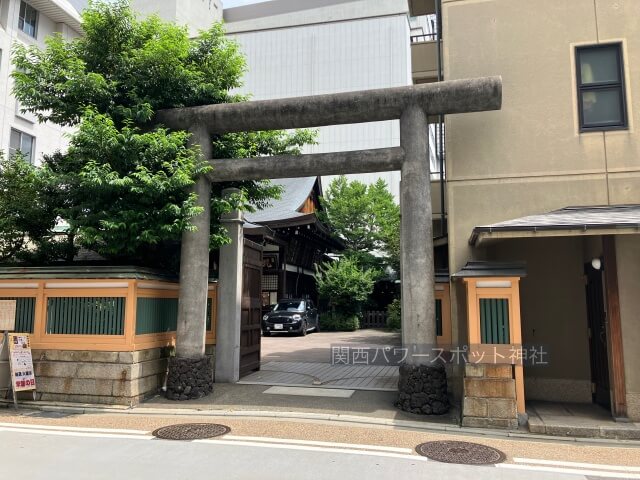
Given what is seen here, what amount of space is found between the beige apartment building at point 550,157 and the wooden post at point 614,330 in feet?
0.74

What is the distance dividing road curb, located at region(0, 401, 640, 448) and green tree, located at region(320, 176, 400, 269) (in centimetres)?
2041

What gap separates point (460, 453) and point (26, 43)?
27816 millimetres

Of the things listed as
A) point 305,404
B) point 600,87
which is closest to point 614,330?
point 600,87

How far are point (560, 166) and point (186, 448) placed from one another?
7.66 meters

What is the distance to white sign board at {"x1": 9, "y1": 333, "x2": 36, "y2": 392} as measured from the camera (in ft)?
28.4

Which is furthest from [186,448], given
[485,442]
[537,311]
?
[537,311]

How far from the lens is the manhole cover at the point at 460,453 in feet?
19.7

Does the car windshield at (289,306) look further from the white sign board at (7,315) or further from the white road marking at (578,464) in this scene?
the white road marking at (578,464)

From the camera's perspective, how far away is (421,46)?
12055 millimetres

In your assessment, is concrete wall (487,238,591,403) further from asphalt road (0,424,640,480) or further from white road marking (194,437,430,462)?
white road marking (194,437,430,462)

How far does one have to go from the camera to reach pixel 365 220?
3038 cm

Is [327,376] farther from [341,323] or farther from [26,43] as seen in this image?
[26,43]

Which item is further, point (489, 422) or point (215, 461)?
point (489, 422)

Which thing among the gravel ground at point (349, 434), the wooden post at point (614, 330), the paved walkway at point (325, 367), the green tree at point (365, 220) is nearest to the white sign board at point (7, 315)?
the gravel ground at point (349, 434)
